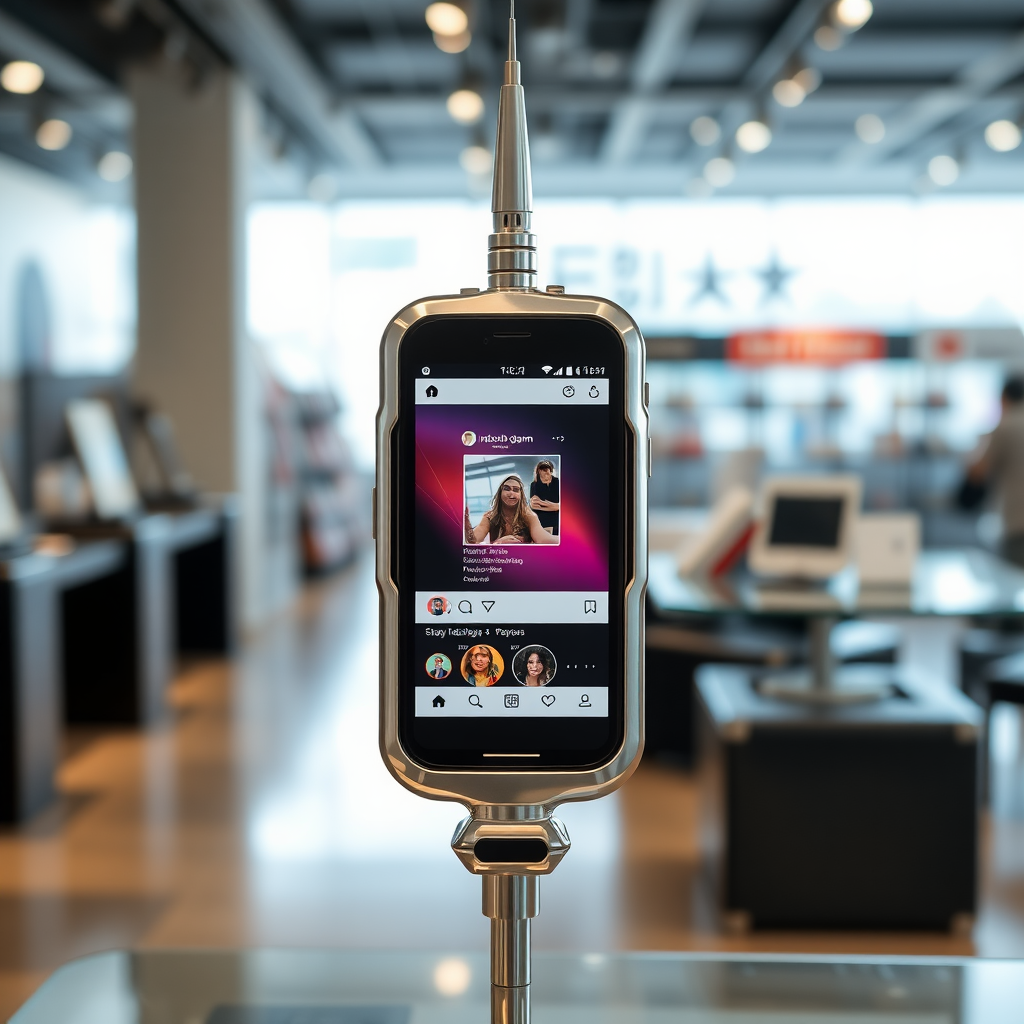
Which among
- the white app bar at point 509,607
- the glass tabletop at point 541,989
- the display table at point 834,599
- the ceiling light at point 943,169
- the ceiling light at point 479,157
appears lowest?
the glass tabletop at point 541,989

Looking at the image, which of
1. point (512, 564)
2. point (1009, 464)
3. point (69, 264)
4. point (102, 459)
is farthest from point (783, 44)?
point (69, 264)

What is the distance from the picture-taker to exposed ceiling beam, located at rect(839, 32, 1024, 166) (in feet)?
25.8

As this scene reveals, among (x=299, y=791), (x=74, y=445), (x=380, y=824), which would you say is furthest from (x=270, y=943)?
(x=74, y=445)

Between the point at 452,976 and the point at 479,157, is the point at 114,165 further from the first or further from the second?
the point at 452,976

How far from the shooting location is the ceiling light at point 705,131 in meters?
9.38

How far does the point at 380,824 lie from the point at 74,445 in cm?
244

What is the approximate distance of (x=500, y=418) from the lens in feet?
2.22

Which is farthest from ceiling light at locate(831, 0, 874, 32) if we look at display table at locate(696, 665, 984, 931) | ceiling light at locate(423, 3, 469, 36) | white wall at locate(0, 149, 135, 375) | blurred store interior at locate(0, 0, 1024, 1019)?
white wall at locate(0, 149, 135, 375)

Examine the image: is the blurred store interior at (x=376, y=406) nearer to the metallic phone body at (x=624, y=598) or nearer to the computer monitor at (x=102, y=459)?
the computer monitor at (x=102, y=459)

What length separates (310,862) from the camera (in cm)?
350

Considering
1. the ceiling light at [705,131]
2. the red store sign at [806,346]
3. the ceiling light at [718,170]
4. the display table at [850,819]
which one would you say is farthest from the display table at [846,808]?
the red store sign at [806,346]

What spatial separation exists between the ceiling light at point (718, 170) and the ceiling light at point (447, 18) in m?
4.52

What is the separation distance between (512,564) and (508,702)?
8cm

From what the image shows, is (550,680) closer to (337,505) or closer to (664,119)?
(664,119)
